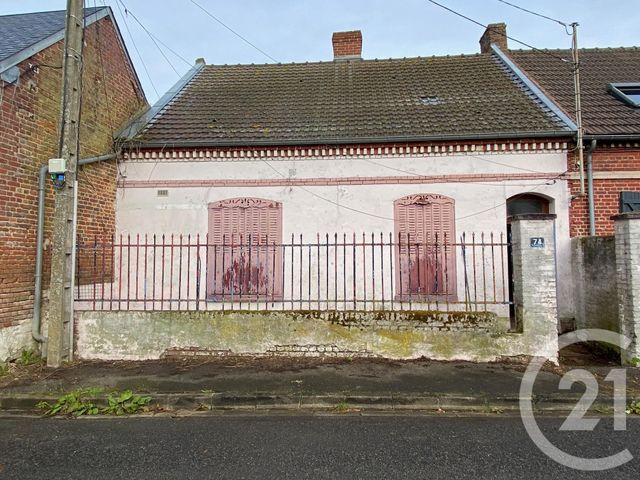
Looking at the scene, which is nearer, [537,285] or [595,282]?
[537,285]

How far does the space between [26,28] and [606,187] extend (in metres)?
11.9

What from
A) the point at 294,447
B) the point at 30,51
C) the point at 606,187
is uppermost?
the point at 30,51

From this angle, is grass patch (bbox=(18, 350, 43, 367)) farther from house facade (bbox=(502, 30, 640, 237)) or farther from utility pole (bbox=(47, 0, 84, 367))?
house facade (bbox=(502, 30, 640, 237))

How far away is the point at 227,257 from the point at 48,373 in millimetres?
3737

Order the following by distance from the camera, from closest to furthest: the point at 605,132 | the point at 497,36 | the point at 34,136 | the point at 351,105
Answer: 1. the point at 34,136
2. the point at 605,132
3. the point at 351,105
4. the point at 497,36

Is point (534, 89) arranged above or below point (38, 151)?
above

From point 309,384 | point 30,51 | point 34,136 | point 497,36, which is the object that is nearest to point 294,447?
point 309,384

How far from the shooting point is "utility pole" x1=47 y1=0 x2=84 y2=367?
5676 mm

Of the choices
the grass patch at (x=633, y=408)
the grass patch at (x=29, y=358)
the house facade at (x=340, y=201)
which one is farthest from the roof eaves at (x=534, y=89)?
the grass patch at (x=29, y=358)

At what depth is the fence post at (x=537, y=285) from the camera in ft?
18.6

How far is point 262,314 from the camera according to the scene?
6051mm

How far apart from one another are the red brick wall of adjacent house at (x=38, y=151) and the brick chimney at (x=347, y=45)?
6770 mm

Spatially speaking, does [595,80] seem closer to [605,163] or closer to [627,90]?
[627,90]

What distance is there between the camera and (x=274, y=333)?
6023 millimetres
